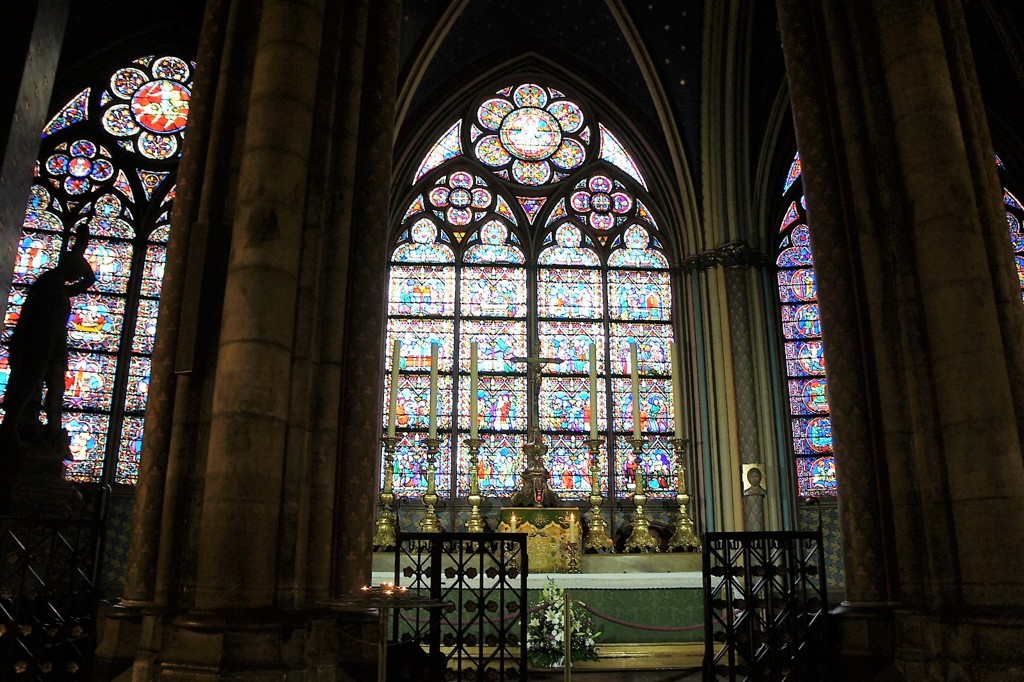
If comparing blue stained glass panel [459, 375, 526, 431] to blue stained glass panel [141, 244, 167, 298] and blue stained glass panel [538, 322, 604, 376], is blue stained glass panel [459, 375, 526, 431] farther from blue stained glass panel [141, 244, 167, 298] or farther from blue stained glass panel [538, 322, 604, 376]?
blue stained glass panel [141, 244, 167, 298]

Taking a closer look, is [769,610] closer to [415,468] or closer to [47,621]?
[47,621]

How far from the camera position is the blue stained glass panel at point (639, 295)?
48.9 ft

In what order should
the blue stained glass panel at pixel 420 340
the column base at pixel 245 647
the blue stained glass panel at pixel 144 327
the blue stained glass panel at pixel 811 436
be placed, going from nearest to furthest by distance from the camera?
the column base at pixel 245 647 → the blue stained glass panel at pixel 144 327 → the blue stained glass panel at pixel 811 436 → the blue stained glass panel at pixel 420 340

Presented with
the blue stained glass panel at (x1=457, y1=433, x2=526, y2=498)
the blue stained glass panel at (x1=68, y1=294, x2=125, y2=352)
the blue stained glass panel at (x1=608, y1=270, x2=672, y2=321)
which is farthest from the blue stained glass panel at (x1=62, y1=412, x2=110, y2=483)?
the blue stained glass panel at (x1=608, y1=270, x2=672, y2=321)

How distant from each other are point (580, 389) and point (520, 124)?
507cm

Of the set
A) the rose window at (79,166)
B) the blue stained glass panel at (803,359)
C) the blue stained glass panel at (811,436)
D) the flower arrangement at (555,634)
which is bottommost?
the flower arrangement at (555,634)

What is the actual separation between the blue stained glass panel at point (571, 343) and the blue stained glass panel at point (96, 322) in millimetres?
6534

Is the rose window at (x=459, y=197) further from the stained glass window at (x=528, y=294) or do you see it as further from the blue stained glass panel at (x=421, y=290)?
the blue stained glass panel at (x=421, y=290)

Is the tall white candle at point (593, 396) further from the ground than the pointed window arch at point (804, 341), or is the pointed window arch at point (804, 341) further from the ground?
the pointed window arch at point (804, 341)

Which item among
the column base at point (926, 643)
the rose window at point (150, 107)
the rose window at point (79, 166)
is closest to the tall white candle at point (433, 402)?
the column base at point (926, 643)

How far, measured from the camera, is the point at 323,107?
5.59 m

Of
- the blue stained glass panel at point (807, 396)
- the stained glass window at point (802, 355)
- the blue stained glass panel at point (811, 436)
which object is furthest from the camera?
the blue stained glass panel at point (807, 396)

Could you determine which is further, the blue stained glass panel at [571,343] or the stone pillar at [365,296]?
the blue stained glass panel at [571,343]

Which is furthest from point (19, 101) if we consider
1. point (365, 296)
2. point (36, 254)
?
point (36, 254)
